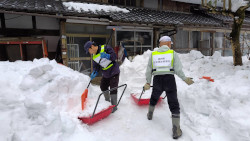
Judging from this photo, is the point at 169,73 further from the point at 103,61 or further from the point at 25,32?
the point at 25,32

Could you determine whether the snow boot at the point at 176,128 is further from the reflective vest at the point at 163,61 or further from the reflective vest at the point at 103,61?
the reflective vest at the point at 103,61

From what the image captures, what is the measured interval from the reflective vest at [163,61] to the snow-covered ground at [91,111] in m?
1.24

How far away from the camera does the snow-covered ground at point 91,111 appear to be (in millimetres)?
2230

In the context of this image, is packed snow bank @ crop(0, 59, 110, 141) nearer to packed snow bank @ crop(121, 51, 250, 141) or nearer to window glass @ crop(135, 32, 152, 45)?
packed snow bank @ crop(121, 51, 250, 141)

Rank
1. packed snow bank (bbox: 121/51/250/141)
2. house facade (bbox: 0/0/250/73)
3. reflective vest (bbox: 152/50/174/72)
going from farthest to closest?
1. house facade (bbox: 0/0/250/73)
2. reflective vest (bbox: 152/50/174/72)
3. packed snow bank (bbox: 121/51/250/141)

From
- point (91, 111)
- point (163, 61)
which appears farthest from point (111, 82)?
point (163, 61)

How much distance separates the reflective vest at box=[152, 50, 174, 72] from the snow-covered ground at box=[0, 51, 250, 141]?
124 centimetres

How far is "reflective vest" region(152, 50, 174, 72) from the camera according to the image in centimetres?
279

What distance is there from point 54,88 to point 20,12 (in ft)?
10.7

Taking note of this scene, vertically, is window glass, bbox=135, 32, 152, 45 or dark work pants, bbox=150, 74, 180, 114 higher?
window glass, bbox=135, 32, 152, 45

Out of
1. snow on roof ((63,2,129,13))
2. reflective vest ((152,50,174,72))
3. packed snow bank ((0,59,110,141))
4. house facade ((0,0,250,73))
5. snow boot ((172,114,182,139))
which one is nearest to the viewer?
packed snow bank ((0,59,110,141))

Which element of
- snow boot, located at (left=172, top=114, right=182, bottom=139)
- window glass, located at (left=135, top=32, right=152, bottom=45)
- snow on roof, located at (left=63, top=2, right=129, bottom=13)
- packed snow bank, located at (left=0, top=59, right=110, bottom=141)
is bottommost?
snow boot, located at (left=172, top=114, right=182, bottom=139)

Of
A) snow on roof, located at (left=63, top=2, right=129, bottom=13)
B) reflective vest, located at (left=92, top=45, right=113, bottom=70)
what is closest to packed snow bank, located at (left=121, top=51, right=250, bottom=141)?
reflective vest, located at (left=92, top=45, right=113, bottom=70)

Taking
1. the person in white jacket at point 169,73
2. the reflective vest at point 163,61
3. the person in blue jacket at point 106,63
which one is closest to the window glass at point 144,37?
the person in blue jacket at point 106,63
